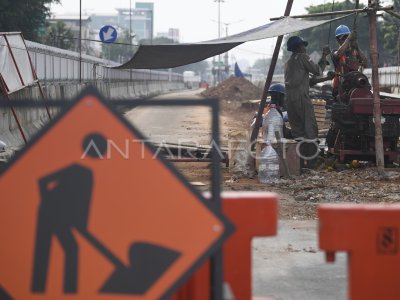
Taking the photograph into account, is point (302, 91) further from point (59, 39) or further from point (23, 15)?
point (59, 39)

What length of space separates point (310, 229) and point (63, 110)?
183 inches

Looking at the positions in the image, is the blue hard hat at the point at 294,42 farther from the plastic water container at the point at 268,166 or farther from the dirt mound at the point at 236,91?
the dirt mound at the point at 236,91

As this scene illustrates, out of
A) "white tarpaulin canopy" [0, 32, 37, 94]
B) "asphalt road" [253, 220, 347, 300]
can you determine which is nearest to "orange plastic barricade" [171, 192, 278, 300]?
"asphalt road" [253, 220, 347, 300]

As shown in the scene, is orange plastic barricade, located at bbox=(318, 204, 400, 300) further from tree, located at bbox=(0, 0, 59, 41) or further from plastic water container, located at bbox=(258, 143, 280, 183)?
tree, located at bbox=(0, 0, 59, 41)

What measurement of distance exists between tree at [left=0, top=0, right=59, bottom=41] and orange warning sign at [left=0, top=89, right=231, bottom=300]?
113 feet

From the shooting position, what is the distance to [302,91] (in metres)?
11.7

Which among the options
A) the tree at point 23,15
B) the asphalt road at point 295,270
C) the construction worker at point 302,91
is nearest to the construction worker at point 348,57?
the construction worker at point 302,91

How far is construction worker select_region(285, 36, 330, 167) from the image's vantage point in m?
11.6

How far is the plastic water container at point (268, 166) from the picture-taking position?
1036 centimetres

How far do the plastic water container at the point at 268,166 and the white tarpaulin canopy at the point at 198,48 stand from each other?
1.62m

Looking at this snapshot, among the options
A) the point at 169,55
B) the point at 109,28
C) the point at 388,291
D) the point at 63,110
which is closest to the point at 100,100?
the point at 63,110

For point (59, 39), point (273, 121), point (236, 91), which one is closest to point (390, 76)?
point (236, 91)

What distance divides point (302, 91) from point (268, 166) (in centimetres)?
190

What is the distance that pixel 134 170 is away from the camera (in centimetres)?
310
